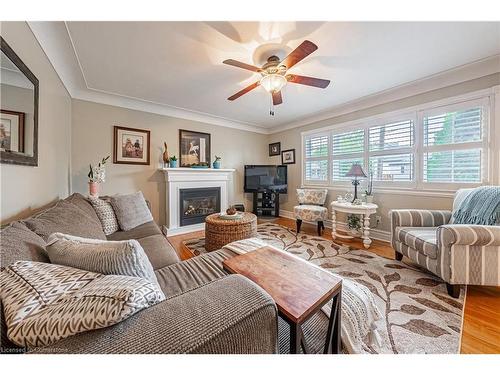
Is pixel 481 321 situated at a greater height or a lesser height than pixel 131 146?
lesser

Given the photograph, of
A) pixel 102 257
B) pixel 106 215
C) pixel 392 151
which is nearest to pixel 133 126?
pixel 106 215

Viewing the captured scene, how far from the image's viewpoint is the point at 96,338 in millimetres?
484

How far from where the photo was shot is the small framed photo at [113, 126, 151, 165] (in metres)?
3.12

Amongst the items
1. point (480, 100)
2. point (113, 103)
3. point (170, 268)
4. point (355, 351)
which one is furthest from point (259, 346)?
point (113, 103)

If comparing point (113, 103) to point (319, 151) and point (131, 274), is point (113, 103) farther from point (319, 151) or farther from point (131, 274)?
point (319, 151)

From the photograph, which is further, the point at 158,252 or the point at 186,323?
the point at 158,252

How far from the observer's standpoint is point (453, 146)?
243 centimetres

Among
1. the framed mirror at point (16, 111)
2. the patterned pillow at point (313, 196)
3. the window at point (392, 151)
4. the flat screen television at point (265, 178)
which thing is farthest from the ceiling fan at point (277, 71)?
the flat screen television at point (265, 178)

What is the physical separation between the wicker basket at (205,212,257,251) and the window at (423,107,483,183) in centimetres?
253

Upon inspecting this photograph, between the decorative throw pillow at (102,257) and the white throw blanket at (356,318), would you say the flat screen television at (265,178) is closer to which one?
the white throw blanket at (356,318)

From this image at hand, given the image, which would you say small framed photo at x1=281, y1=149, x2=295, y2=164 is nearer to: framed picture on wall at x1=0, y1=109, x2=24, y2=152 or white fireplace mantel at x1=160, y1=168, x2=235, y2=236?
white fireplace mantel at x1=160, y1=168, x2=235, y2=236

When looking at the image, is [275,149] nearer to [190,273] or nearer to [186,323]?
[190,273]

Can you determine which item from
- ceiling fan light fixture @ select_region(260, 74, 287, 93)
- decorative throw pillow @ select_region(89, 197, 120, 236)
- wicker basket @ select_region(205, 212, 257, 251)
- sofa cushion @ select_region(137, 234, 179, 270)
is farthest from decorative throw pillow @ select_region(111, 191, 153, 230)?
ceiling fan light fixture @ select_region(260, 74, 287, 93)

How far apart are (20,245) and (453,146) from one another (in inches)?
153
